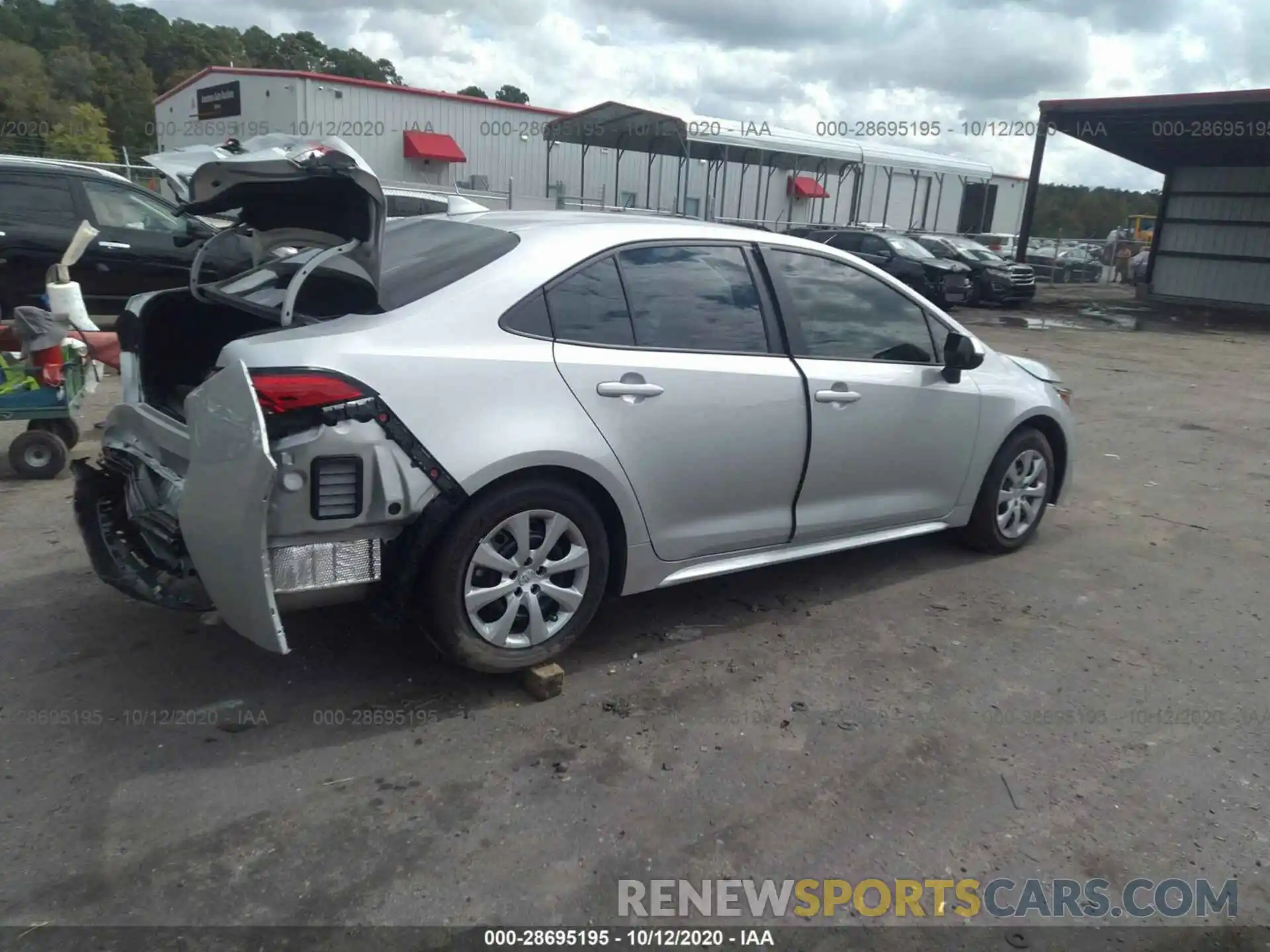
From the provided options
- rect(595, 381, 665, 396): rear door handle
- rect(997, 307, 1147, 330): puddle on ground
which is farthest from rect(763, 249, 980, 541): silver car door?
rect(997, 307, 1147, 330): puddle on ground

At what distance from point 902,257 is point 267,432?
18.3 metres

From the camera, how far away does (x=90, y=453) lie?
6.23 m

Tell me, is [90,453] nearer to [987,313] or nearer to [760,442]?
[760,442]

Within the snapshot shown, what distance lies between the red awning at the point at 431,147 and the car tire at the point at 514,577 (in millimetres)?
23547

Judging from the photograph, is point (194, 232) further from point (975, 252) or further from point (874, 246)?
point (975, 252)

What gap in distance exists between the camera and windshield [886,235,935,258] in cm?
1966

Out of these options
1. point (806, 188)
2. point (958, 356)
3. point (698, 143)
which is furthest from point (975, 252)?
point (958, 356)

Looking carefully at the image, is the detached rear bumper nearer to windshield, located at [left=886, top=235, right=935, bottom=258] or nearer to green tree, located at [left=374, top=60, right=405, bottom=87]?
windshield, located at [left=886, top=235, right=935, bottom=258]

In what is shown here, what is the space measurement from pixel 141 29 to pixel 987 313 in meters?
75.1

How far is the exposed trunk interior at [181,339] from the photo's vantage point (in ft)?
12.3

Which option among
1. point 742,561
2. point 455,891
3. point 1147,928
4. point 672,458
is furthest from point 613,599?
point 1147,928

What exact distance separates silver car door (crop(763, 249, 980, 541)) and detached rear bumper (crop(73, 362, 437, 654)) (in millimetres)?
1817

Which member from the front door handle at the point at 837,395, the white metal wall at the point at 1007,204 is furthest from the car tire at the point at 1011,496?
the white metal wall at the point at 1007,204

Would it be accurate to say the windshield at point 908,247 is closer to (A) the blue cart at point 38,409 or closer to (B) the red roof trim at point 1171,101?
(B) the red roof trim at point 1171,101
